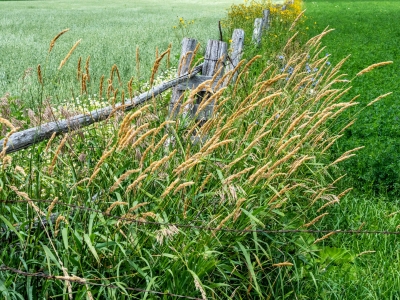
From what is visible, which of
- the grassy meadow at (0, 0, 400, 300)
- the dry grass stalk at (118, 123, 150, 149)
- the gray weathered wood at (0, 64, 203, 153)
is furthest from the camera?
the gray weathered wood at (0, 64, 203, 153)

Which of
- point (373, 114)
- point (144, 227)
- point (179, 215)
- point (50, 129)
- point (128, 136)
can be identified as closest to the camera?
point (128, 136)

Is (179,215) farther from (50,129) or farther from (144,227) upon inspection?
(50,129)

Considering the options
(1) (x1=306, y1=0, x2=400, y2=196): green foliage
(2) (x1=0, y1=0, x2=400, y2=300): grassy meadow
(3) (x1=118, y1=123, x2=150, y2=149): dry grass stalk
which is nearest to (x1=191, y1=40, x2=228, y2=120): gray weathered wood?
(2) (x1=0, y1=0, x2=400, y2=300): grassy meadow

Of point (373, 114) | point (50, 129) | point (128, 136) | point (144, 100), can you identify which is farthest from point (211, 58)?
point (128, 136)

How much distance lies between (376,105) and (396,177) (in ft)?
9.58

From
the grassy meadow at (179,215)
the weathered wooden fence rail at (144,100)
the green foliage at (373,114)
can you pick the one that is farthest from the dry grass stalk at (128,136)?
the green foliage at (373,114)

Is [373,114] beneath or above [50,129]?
beneath

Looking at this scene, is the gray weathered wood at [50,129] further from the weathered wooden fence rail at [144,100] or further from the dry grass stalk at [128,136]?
the dry grass stalk at [128,136]

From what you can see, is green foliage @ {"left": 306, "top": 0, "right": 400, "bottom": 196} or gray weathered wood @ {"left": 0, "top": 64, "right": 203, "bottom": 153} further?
green foliage @ {"left": 306, "top": 0, "right": 400, "bottom": 196}

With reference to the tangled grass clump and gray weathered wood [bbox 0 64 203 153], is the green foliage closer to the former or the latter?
the tangled grass clump

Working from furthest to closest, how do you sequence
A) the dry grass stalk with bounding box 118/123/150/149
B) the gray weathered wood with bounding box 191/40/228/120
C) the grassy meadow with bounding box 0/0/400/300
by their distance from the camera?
the gray weathered wood with bounding box 191/40/228/120 < the grassy meadow with bounding box 0/0/400/300 < the dry grass stalk with bounding box 118/123/150/149

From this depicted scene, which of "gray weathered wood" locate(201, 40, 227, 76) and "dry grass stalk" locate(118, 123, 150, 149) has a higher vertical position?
"dry grass stalk" locate(118, 123, 150, 149)

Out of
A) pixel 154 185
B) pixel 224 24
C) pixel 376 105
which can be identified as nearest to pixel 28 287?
pixel 154 185

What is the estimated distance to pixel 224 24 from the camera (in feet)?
53.9
